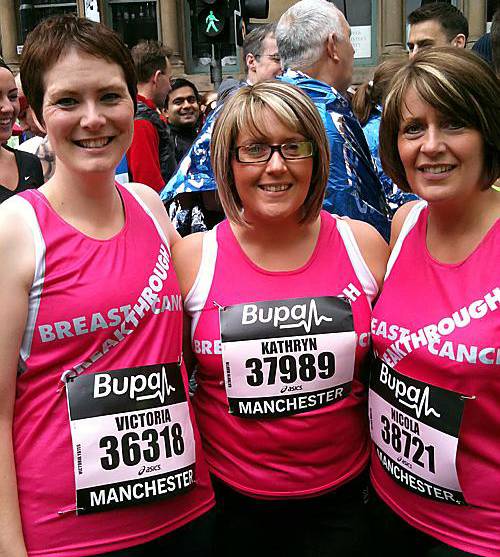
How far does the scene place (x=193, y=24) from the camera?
17.5m

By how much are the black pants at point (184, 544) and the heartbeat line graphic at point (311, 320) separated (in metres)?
0.66

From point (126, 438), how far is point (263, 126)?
1082mm

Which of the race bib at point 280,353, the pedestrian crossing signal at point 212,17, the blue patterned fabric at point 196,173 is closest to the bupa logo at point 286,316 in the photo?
the race bib at point 280,353

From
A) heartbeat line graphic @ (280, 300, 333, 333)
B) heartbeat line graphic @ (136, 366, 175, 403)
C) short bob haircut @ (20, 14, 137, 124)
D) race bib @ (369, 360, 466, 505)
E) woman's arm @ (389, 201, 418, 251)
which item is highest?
short bob haircut @ (20, 14, 137, 124)

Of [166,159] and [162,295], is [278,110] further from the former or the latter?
[166,159]

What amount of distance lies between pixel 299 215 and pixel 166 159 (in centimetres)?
376

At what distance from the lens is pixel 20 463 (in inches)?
73.8

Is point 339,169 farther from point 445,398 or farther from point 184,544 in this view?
point 184,544

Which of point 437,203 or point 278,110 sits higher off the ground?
point 278,110

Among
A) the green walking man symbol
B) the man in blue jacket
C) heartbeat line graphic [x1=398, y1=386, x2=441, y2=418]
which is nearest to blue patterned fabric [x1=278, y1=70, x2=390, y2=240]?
the man in blue jacket

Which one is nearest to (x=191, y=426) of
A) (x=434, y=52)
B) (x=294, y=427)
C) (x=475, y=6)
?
(x=294, y=427)

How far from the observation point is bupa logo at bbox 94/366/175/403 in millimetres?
1912

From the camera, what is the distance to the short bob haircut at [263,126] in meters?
2.26

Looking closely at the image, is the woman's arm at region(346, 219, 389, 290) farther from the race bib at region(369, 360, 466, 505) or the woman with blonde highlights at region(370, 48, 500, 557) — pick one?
the race bib at region(369, 360, 466, 505)
